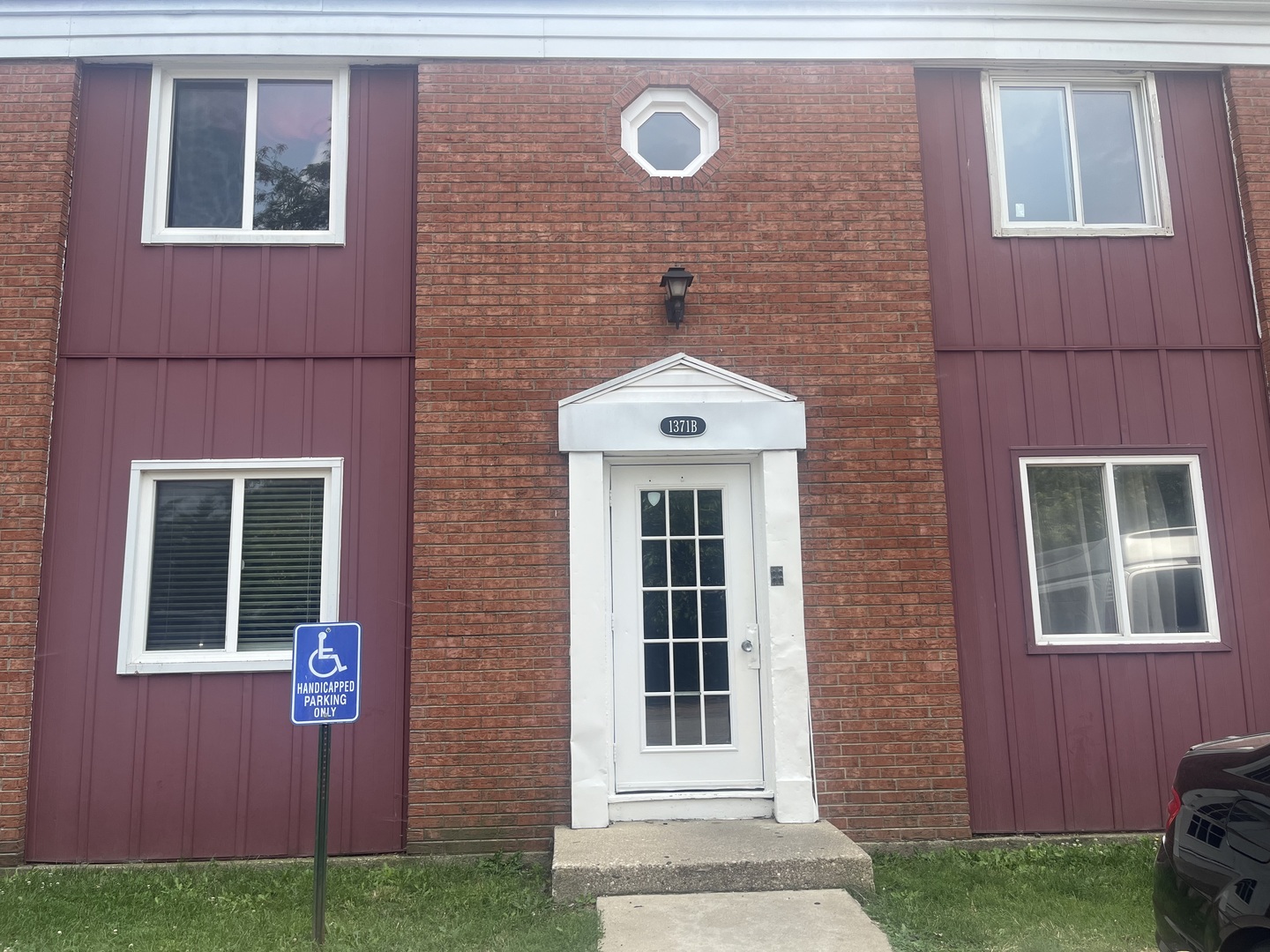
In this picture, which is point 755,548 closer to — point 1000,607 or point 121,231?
point 1000,607

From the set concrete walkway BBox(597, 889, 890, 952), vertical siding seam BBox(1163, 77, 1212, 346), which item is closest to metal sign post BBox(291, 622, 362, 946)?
concrete walkway BBox(597, 889, 890, 952)

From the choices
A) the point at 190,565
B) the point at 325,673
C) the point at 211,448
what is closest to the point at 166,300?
the point at 211,448

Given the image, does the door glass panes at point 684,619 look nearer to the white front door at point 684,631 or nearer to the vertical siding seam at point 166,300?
the white front door at point 684,631

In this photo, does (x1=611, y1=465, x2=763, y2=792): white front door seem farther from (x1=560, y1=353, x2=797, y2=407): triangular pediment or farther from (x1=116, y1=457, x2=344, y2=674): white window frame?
(x1=116, y1=457, x2=344, y2=674): white window frame

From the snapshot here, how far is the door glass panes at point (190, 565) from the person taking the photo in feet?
18.8

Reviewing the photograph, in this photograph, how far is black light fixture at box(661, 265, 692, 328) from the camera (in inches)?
228

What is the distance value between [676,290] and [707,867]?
352 centimetres

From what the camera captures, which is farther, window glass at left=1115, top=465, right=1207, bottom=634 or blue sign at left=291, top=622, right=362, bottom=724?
window glass at left=1115, top=465, right=1207, bottom=634

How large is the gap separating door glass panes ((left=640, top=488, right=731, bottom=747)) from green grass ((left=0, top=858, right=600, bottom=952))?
1279 mm

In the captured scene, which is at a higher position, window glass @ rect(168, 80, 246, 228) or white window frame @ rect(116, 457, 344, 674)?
window glass @ rect(168, 80, 246, 228)

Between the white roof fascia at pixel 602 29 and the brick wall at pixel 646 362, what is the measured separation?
0.60 ft

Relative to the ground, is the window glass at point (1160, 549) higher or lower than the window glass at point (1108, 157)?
lower

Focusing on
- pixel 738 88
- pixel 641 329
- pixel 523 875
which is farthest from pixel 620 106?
pixel 523 875

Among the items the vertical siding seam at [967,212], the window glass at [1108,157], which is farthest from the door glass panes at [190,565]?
the window glass at [1108,157]
